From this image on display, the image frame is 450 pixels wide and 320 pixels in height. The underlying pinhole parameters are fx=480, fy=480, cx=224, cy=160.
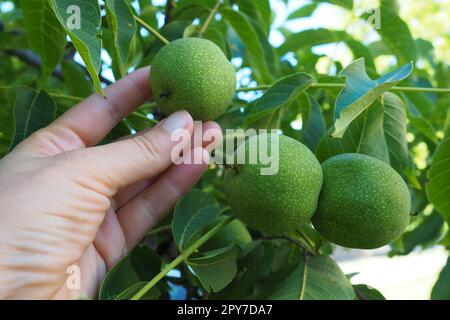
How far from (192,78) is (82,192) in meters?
0.44

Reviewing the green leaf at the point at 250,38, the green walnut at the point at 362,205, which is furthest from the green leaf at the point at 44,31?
the green walnut at the point at 362,205

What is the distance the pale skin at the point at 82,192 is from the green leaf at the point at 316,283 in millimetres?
456

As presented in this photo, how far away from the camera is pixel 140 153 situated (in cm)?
132

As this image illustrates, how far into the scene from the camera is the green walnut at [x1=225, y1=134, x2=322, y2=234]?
1255 millimetres

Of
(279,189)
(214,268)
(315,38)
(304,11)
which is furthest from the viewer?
(304,11)

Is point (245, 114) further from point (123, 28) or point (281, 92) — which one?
point (123, 28)

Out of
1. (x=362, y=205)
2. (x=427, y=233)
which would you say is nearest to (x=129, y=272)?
(x=362, y=205)

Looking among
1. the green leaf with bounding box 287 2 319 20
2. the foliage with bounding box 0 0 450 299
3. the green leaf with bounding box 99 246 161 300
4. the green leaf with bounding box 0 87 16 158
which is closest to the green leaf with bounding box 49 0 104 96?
the foliage with bounding box 0 0 450 299

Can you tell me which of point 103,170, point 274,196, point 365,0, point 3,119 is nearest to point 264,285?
point 274,196

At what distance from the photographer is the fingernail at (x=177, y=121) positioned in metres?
1.35

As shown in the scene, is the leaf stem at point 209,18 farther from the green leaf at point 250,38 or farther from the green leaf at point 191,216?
the green leaf at point 191,216

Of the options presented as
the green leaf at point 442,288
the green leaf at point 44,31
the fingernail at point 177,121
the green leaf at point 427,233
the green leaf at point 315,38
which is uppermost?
the green leaf at point 44,31
